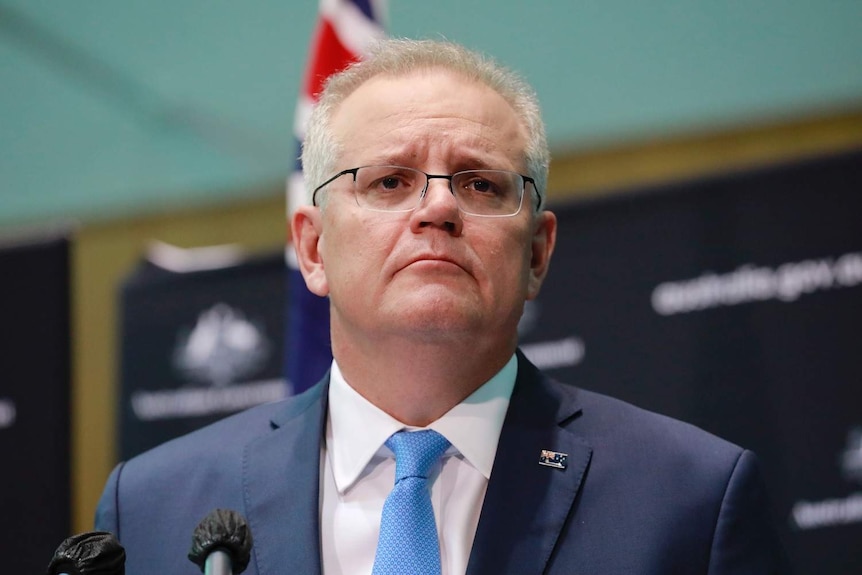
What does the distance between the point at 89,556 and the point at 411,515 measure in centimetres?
57

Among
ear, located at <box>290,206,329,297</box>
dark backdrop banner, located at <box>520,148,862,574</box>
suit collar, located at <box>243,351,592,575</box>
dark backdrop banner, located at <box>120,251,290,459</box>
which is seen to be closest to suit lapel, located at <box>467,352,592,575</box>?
suit collar, located at <box>243,351,592,575</box>

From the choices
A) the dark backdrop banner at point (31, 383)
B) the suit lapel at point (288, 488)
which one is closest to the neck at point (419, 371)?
the suit lapel at point (288, 488)

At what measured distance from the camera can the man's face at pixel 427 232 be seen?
1837 millimetres

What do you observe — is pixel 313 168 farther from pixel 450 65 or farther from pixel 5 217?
pixel 5 217

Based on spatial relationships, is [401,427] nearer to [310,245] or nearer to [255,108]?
[310,245]

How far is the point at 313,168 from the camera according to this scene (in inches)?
83.6

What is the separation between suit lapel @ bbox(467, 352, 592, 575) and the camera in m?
1.75

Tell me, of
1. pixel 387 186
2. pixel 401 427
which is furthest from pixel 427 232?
pixel 401 427

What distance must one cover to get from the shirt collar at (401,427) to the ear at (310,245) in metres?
0.23

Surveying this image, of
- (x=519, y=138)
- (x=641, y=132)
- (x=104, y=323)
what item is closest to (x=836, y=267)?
(x=519, y=138)

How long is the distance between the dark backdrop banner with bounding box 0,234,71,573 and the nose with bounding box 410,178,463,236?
115 centimetres

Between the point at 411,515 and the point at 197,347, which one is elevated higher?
the point at 197,347

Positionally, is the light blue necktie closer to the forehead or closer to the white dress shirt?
the white dress shirt

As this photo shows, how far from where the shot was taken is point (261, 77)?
4449 mm
